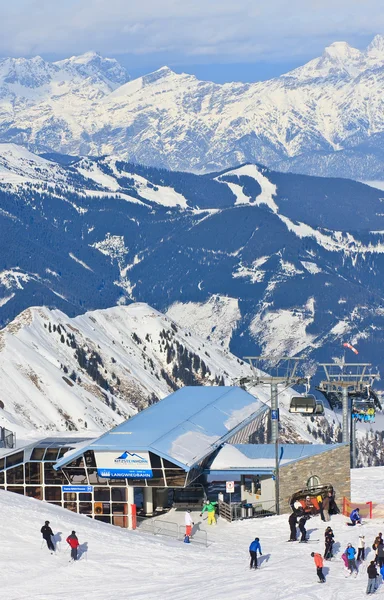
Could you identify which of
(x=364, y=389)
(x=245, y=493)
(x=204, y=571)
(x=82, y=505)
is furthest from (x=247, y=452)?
(x=364, y=389)

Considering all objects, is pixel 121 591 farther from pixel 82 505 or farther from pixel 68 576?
pixel 82 505

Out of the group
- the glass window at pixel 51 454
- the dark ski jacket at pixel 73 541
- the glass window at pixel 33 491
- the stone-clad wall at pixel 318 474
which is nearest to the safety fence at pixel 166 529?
the glass window at pixel 33 491

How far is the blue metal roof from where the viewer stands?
104562mm

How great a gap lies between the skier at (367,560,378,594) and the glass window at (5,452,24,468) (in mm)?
32469

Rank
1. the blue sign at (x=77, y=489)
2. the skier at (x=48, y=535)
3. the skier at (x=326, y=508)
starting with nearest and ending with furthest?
the skier at (x=48, y=535)
the skier at (x=326, y=508)
the blue sign at (x=77, y=489)

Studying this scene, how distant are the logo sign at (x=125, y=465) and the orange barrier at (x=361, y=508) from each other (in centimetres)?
1278

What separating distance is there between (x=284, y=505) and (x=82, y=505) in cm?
1319

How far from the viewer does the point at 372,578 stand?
80.1 m

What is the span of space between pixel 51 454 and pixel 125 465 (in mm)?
5393

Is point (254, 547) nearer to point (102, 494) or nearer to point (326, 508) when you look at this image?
point (326, 508)

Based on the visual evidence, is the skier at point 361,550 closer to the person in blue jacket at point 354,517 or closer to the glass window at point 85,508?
the person in blue jacket at point 354,517

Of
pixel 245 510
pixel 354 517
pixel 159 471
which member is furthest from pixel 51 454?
pixel 354 517

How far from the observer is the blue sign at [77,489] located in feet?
343

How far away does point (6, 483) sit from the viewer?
105875mm
